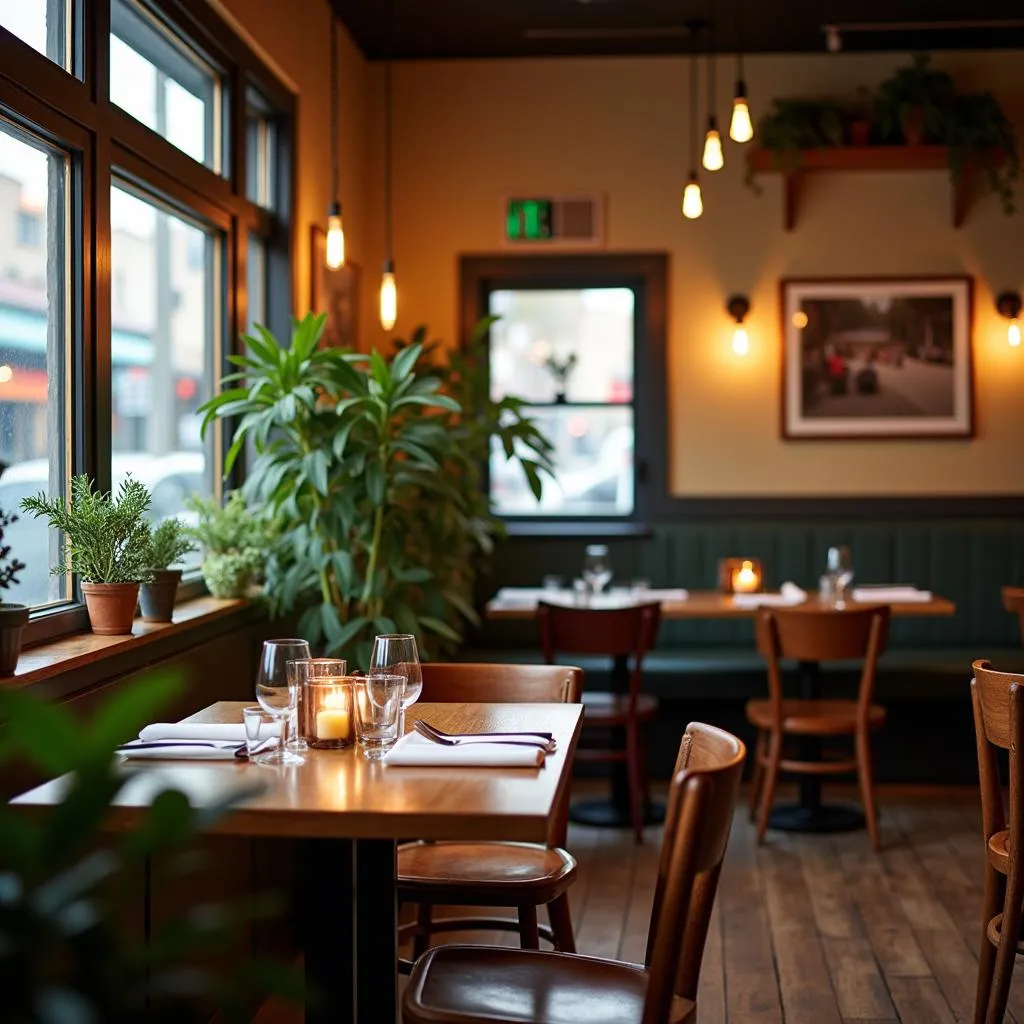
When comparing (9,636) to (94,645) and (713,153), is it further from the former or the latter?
(713,153)

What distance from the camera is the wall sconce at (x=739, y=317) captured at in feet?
21.5

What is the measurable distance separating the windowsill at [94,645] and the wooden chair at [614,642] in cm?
143

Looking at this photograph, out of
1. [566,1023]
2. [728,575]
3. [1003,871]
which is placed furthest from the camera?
[728,575]

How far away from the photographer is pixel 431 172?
264 inches

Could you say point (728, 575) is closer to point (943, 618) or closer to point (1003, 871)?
point (943, 618)

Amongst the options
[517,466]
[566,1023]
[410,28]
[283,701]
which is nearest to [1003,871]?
[566,1023]

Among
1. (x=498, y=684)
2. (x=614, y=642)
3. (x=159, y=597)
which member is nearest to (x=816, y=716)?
(x=614, y=642)

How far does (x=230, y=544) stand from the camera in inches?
161

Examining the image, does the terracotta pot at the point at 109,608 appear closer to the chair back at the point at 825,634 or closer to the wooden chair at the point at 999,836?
the wooden chair at the point at 999,836

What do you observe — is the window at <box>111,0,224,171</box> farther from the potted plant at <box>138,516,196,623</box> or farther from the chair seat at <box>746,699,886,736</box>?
the chair seat at <box>746,699,886,736</box>

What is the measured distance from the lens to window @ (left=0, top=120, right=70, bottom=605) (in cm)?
300

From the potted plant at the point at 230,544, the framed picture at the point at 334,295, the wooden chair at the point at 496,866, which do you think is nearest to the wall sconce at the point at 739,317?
the framed picture at the point at 334,295

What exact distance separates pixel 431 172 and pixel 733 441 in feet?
6.47

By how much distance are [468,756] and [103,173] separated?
189cm
